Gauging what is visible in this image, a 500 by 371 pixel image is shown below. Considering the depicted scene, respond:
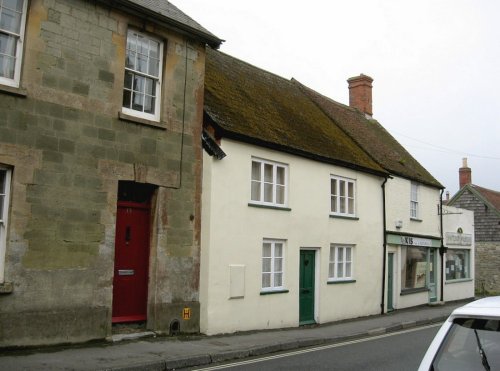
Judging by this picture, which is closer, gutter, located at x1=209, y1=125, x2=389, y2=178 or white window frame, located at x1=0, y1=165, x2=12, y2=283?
white window frame, located at x1=0, y1=165, x2=12, y2=283

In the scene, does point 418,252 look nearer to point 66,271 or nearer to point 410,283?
point 410,283

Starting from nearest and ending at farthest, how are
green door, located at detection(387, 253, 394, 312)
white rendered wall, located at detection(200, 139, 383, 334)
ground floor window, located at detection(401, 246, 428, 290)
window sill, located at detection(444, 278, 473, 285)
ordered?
white rendered wall, located at detection(200, 139, 383, 334) → green door, located at detection(387, 253, 394, 312) → ground floor window, located at detection(401, 246, 428, 290) → window sill, located at detection(444, 278, 473, 285)

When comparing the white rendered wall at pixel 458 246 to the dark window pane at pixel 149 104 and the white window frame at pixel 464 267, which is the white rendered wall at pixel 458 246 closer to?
the white window frame at pixel 464 267

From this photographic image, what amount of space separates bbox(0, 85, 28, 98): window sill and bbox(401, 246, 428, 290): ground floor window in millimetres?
15717

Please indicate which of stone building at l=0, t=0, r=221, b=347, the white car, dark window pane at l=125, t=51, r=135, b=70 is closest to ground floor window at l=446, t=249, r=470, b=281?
stone building at l=0, t=0, r=221, b=347

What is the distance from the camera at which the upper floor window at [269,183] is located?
553 inches

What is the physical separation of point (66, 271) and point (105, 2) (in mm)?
5378

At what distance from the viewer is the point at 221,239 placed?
502 inches

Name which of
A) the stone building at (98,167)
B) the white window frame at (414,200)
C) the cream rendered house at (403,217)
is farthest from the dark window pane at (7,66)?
the white window frame at (414,200)

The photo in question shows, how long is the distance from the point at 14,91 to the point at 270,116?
8555 mm

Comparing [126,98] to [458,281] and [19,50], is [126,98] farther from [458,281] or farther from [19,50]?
[458,281]

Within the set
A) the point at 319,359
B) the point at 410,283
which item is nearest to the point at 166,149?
the point at 319,359

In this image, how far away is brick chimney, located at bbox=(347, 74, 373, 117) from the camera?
27.1 metres

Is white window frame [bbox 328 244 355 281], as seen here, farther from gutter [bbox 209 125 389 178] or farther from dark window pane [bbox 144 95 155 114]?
dark window pane [bbox 144 95 155 114]
